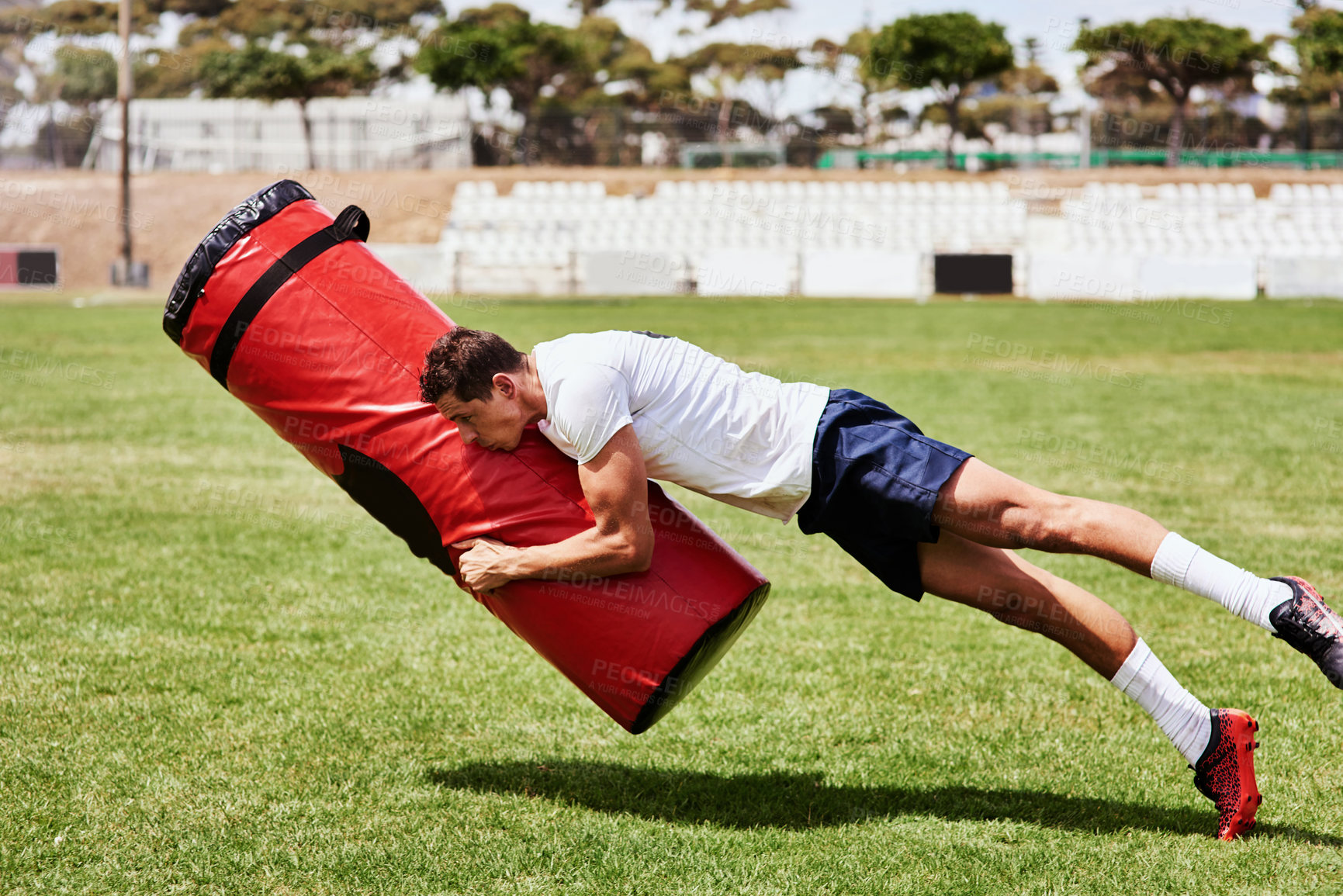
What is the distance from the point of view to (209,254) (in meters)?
3.79

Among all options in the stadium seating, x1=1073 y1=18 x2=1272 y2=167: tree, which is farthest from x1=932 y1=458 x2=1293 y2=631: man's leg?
x1=1073 y1=18 x2=1272 y2=167: tree

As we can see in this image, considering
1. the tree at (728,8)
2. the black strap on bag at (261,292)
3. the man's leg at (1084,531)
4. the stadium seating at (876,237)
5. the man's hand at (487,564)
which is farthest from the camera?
the tree at (728,8)

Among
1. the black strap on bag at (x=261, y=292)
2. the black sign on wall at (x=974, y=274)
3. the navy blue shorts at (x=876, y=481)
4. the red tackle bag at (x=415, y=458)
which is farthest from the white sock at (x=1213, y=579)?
the black sign on wall at (x=974, y=274)

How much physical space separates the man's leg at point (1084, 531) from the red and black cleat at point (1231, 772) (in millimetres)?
383

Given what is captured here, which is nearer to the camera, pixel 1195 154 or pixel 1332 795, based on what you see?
pixel 1332 795

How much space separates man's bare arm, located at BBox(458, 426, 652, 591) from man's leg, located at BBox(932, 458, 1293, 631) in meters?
0.83

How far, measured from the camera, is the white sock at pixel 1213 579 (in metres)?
3.26

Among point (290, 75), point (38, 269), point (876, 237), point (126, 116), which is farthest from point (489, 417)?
point (290, 75)

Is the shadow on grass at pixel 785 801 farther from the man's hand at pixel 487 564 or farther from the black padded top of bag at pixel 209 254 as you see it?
the black padded top of bag at pixel 209 254

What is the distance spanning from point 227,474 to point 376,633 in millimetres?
3999

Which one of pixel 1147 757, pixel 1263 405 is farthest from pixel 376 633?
pixel 1263 405

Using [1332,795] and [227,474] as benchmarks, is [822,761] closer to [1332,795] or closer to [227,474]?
[1332,795]

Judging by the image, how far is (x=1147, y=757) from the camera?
4113 mm

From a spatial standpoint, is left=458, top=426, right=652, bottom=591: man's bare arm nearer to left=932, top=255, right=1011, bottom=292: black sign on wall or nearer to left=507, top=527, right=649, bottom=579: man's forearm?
left=507, top=527, right=649, bottom=579: man's forearm
